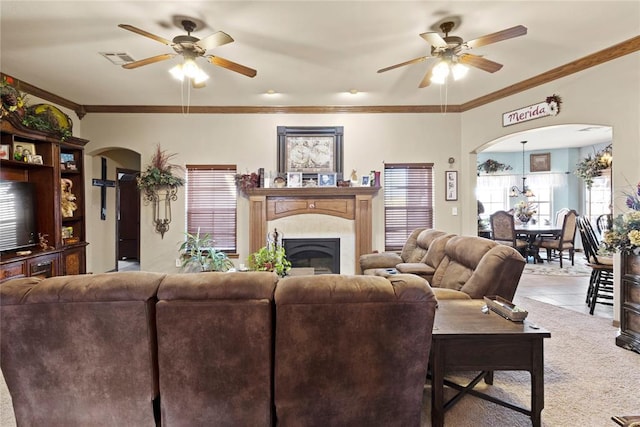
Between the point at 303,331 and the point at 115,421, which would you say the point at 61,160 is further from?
the point at 303,331

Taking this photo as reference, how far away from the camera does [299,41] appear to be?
334cm

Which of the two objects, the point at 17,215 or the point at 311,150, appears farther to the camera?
the point at 311,150

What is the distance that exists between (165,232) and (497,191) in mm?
8985

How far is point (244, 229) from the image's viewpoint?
218 inches

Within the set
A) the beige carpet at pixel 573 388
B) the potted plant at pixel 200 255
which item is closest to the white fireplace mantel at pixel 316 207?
the potted plant at pixel 200 255

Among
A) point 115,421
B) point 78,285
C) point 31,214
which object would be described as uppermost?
point 31,214

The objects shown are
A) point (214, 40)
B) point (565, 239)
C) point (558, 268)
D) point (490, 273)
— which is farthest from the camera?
point (565, 239)

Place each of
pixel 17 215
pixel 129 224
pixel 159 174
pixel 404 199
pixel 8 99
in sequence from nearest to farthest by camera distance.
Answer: pixel 8 99 < pixel 17 215 < pixel 159 174 < pixel 404 199 < pixel 129 224

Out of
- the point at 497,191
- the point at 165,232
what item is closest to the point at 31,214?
the point at 165,232

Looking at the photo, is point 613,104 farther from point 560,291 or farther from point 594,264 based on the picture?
point 560,291

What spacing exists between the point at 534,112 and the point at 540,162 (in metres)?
5.87

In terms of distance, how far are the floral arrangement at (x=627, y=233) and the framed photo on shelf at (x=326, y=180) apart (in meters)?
3.50

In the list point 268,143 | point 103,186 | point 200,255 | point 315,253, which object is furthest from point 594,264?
point 103,186

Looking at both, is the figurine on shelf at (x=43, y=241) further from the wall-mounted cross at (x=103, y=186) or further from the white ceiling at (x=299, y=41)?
the white ceiling at (x=299, y=41)
